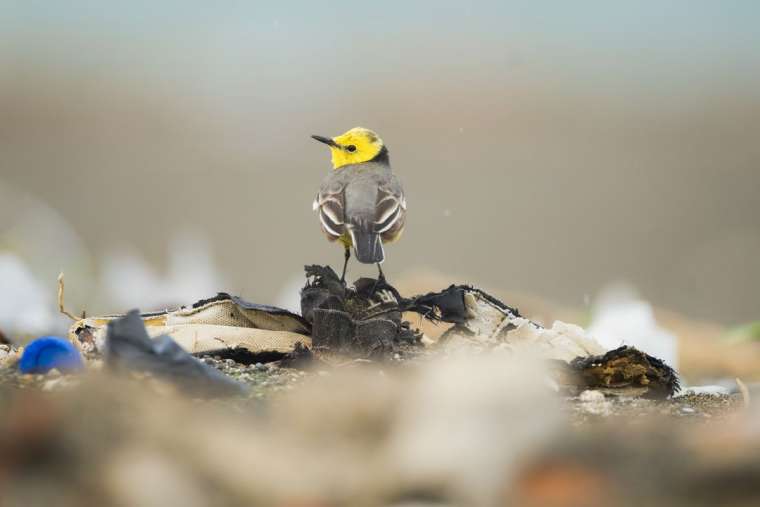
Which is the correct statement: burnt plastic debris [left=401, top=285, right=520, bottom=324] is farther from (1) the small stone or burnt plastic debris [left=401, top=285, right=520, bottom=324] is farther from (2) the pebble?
(2) the pebble

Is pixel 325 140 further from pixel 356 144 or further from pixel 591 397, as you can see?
pixel 591 397

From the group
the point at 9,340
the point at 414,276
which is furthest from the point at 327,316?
the point at 414,276

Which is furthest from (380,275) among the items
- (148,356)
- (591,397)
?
(148,356)

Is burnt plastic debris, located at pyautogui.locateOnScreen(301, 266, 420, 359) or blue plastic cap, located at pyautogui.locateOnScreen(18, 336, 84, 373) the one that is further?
burnt plastic debris, located at pyautogui.locateOnScreen(301, 266, 420, 359)

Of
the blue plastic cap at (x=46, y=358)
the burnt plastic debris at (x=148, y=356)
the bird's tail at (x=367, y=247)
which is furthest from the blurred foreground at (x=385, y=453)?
the bird's tail at (x=367, y=247)

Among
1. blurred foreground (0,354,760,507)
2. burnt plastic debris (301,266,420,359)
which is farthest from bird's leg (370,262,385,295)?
blurred foreground (0,354,760,507)

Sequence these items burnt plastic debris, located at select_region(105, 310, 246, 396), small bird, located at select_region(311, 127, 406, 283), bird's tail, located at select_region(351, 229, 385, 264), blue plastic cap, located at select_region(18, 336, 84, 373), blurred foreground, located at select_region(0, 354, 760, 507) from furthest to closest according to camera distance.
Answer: small bird, located at select_region(311, 127, 406, 283) → bird's tail, located at select_region(351, 229, 385, 264) → blue plastic cap, located at select_region(18, 336, 84, 373) → burnt plastic debris, located at select_region(105, 310, 246, 396) → blurred foreground, located at select_region(0, 354, 760, 507)

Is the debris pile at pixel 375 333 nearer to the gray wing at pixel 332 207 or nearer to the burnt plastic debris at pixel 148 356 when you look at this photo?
the gray wing at pixel 332 207
